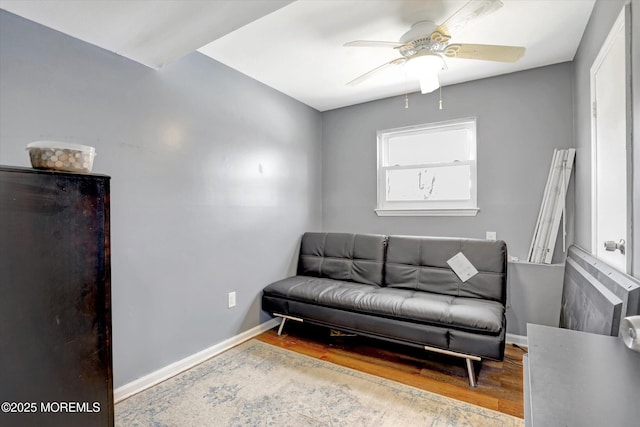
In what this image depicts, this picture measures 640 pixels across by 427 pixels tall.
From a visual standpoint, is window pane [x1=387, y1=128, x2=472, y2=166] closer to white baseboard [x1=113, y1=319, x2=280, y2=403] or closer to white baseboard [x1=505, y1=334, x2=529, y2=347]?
white baseboard [x1=505, y1=334, x2=529, y2=347]

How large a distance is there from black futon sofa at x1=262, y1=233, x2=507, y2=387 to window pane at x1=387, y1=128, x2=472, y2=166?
90 centimetres

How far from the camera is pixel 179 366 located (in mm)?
2223

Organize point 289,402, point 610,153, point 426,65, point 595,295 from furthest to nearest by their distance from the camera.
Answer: point 426,65, point 289,402, point 610,153, point 595,295

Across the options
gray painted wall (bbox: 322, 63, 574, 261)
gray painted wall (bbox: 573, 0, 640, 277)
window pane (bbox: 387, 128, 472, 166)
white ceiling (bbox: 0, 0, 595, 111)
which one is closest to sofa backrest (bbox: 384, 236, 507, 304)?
gray painted wall (bbox: 322, 63, 574, 261)

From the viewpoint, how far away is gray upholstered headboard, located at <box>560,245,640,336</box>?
1135mm

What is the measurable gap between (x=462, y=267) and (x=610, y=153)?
1.34 meters

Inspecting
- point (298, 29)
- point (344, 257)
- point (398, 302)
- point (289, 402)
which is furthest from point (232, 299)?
point (298, 29)

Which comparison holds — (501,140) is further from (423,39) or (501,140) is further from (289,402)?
(289,402)

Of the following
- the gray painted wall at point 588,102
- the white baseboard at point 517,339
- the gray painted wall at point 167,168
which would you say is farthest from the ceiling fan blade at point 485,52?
the white baseboard at point 517,339

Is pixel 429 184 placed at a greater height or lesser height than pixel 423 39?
lesser

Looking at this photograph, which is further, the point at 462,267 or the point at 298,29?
the point at 462,267

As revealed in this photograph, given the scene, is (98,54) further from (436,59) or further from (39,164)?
(436,59)

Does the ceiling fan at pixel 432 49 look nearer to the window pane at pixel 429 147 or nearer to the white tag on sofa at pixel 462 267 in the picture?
the window pane at pixel 429 147

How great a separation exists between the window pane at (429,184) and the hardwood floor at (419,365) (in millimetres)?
1496
